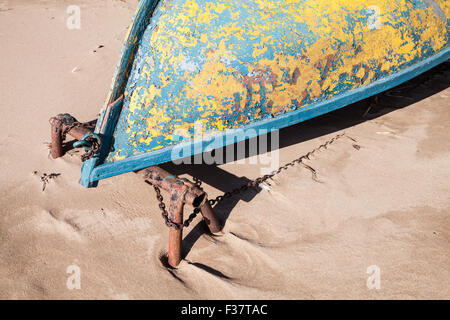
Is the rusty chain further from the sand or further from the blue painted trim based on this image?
the blue painted trim

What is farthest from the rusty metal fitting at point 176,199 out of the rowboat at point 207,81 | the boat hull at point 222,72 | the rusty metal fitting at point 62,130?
the rusty metal fitting at point 62,130

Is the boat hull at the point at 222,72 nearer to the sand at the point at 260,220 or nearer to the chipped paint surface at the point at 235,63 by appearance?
the chipped paint surface at the point at 235,63

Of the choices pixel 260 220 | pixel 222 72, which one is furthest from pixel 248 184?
pixel 222 72

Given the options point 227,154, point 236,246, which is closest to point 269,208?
point 236,246

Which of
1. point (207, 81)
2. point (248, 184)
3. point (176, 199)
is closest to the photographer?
point (176, 199)

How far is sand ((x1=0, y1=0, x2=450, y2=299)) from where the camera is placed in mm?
2311

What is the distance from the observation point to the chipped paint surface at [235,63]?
2441mm

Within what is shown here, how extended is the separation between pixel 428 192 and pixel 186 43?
2.32 m

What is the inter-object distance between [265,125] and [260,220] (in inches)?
28.8

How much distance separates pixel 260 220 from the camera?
9.20ft

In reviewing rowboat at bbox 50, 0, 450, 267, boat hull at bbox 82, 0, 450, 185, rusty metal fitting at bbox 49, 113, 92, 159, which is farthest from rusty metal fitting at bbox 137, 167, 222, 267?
rusty metal fitting at bbox 49, 113, 92, 159

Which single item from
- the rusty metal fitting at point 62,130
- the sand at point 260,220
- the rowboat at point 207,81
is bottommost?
the sand at point 260,220

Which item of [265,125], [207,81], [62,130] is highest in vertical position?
[207,81]

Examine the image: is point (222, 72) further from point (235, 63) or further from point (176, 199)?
point (176, 199)
